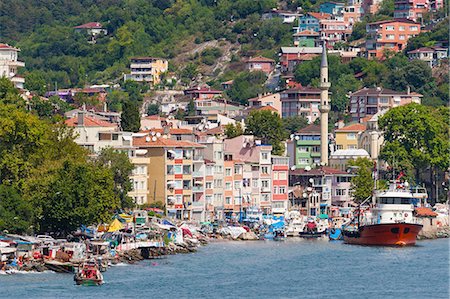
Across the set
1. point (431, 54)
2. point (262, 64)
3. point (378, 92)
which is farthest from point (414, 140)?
point (262, 64)

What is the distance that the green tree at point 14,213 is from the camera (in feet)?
252

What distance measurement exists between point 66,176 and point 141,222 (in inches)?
426

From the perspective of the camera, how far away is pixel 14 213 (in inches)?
3046

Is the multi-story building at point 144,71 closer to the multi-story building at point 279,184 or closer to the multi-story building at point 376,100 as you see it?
the multi-story building at point 376,100

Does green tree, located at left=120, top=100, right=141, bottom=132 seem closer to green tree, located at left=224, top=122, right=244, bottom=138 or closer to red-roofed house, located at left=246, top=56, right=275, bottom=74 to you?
green tree, located at left=224, top=122, right=244, bottom=138

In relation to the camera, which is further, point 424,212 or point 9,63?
point 9,63

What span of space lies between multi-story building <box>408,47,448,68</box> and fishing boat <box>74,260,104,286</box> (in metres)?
108

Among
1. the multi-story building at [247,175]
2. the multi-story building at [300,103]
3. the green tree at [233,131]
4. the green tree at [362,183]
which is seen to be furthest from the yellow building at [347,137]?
the multi-story building at [247,175]

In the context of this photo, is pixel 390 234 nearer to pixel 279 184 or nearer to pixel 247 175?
pixel 247 175

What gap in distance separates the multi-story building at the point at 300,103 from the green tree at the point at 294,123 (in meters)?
3.65

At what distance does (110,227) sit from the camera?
8350cm

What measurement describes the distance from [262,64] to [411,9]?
19.3 meters

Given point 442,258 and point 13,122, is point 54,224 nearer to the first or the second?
point 13,122

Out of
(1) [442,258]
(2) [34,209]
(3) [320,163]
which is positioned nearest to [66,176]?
(2) [34,209]
